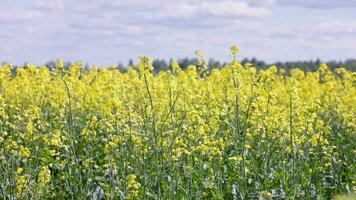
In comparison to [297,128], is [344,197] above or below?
above

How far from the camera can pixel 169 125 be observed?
694 cm

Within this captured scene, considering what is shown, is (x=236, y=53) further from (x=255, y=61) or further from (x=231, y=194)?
(x=255, y=61)

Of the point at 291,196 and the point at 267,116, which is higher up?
the point at 267,116

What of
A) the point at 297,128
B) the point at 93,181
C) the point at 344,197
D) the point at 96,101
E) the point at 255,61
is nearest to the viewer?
the point at 344,197

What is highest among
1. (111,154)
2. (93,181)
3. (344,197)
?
(344,197)

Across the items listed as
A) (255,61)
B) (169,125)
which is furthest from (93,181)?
(255,61)

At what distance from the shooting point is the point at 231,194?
6.97m

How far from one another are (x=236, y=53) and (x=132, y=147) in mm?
1232

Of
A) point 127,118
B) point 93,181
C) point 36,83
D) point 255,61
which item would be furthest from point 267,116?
point 255,61

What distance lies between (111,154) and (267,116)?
154cm

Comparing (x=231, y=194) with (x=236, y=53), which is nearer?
(x=236, y=53)

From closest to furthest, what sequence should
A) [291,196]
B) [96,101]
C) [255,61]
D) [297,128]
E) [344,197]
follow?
[344,197] < [291,196] < [297,128] < [96,101] < [255,61]

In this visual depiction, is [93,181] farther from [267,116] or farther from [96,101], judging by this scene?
[96,101]

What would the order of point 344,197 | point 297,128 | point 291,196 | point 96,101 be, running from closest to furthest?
point 344,197 → point 291,196 → point 297,128 → point 96,101
